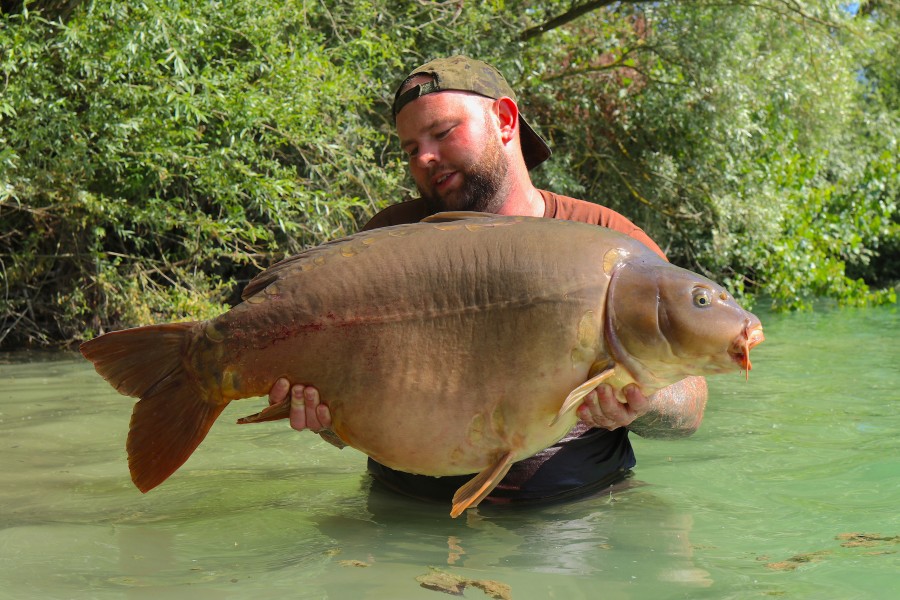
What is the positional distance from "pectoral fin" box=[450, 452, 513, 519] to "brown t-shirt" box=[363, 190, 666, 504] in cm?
75

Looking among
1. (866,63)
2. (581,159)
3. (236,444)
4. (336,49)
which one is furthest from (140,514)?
(866,63)

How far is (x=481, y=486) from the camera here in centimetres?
252

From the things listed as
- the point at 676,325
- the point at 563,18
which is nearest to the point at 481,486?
the point at 676,325

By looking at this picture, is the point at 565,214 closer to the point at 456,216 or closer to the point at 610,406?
the point at 456,216

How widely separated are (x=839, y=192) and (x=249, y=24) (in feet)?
28.4

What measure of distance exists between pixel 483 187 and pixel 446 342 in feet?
3.34

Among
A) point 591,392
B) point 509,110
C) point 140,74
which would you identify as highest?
point 140,74

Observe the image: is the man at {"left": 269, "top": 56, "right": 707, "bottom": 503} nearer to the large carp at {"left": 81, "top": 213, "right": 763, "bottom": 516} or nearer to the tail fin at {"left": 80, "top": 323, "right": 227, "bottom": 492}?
the large carp at {"left": 81, "top": 213, "right": 763, "bottom": 516}

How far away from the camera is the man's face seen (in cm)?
342

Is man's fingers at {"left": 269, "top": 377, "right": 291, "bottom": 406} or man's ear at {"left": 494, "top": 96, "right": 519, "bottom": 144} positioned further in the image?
man's ear at {"left": 494, "top": 96, "right": 519, "bottom": 144}

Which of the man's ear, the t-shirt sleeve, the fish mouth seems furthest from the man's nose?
the fish mouth

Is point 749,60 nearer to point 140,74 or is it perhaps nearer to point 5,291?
point 140,74

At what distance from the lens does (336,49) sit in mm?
8250

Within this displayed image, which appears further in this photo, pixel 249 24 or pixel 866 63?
pixel 866 63
